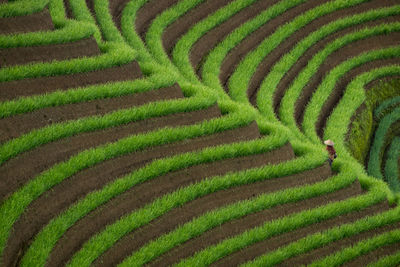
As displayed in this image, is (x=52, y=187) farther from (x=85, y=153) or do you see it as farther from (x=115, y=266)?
(x=115, y=266)

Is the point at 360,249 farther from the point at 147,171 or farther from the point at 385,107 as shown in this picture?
the point at 385,107

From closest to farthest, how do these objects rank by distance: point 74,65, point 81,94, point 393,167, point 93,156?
point 93,156
point 81,94
point 74,65
point 393,167

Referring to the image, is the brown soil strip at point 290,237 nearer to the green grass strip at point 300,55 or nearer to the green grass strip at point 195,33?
the green grass strip at point 300,55

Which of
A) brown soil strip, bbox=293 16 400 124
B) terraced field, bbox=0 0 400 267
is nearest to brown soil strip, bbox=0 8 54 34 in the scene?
terraced field, bbox=0 0 400 267

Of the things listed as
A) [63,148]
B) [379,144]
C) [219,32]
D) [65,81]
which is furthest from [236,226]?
[219,32]

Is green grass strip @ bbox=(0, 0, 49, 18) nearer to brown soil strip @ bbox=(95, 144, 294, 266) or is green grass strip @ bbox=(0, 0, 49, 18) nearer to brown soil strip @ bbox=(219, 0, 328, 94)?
brown soil strip @ bbox=(95, 144, 294, 266)

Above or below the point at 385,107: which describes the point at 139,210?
below

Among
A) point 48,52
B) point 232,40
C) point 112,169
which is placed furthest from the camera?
point 232,40
